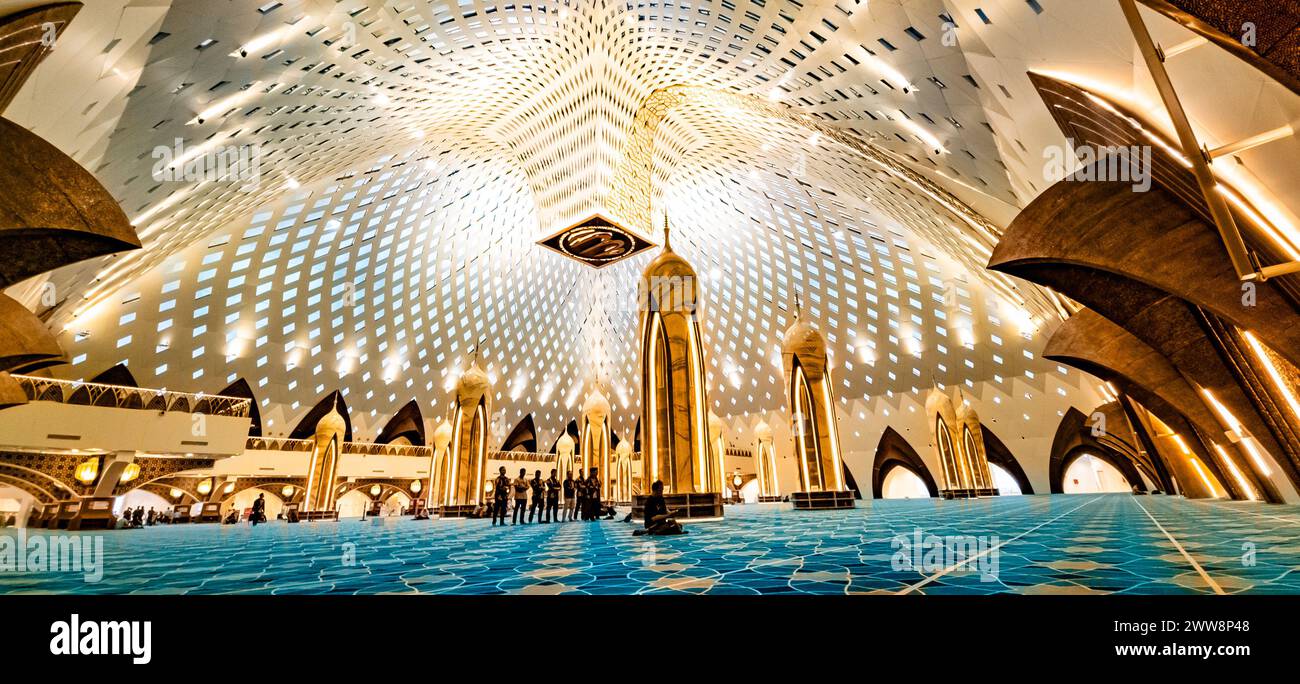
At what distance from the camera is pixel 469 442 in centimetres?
2033

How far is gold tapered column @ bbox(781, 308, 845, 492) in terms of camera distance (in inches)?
598

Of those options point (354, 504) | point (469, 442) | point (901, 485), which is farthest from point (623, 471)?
point (901, 485)

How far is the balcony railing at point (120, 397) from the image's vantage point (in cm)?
2173

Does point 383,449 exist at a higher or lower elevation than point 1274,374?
lower

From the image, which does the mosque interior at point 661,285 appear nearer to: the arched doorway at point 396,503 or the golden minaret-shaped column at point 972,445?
the golden minaret-shaped column at point 972,445

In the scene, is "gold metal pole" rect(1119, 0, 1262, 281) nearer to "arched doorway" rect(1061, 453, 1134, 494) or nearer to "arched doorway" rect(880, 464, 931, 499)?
"arched doorway" rect(1061, 453, 1134, 494)

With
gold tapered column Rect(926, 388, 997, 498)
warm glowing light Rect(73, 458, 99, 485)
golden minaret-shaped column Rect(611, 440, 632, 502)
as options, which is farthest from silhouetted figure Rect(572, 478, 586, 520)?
warm glowing light Rect(73, 458, 99, 485)

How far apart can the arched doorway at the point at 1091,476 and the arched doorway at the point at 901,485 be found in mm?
9487

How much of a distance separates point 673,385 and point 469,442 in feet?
38.8

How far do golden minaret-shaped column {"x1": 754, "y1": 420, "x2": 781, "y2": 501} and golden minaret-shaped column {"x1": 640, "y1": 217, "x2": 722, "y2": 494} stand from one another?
81.7 feet

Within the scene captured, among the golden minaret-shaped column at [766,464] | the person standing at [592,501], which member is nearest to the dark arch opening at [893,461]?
the golden minaret-shaped column at [766,464]

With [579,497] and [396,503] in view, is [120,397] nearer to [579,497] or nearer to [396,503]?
[396,503]
